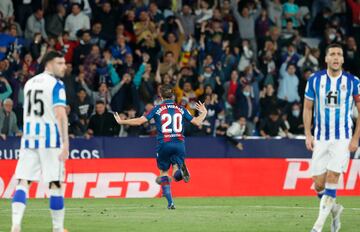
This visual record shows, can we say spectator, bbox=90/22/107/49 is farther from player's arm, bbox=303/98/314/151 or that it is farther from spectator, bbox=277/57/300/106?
player's arm, bbox=303/98/314/151

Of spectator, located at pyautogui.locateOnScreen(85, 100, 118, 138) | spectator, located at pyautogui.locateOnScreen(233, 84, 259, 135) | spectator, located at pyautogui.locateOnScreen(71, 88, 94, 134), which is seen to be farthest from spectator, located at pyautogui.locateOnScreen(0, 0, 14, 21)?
spectator, located at pyautogui.locateOnScreen(233, 84, 259, 135)

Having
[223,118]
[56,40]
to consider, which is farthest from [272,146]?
[56,40]

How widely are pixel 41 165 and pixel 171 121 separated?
644 centimetres

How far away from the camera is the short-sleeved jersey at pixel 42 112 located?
494 inches

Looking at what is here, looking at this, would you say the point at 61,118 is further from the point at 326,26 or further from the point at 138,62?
the point at 326,26

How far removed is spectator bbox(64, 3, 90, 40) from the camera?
27.3m

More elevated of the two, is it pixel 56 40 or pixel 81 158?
pixel 56 40

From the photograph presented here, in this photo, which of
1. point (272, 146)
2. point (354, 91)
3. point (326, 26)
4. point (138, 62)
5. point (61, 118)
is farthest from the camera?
point (326, 26)

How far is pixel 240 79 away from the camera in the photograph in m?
27.8

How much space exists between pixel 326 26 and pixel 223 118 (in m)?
5.87

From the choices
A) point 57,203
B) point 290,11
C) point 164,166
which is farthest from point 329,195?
point 290,11

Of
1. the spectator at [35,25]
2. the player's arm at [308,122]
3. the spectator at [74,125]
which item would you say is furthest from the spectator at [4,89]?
the player's arm at [308,122]

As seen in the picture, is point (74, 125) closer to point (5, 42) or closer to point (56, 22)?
point (5, 42)

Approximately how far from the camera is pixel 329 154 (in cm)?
1368
